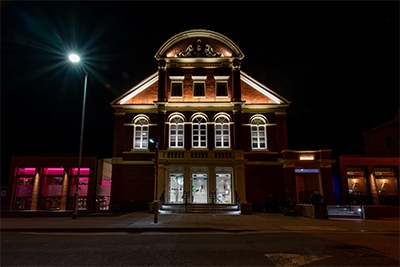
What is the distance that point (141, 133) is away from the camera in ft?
81.3

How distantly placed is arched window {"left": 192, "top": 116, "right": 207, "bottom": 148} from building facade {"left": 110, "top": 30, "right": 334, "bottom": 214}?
0.09 m

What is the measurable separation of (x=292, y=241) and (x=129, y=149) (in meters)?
17.9

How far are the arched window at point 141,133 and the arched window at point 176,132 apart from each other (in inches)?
85.4

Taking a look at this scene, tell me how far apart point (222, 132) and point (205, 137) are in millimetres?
A: 1533

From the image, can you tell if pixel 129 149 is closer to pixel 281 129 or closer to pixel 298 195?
pixel 281 129

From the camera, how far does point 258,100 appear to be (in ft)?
83.6

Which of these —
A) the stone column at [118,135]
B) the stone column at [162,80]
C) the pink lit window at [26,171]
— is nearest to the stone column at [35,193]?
the pink lit window at [26,171]

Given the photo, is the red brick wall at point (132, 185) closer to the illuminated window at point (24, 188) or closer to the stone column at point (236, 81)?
the illuminated window at point (24, 188)

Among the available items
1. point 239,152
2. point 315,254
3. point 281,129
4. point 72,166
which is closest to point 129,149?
point 72,166

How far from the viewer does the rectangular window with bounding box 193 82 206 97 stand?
25.4 m

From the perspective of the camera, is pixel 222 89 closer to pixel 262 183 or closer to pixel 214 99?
pixel 214 99

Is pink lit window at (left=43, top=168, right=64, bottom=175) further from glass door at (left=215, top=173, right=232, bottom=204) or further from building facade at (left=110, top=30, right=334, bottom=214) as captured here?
glass door at (left=215, top=173, right=232, bottom=204)

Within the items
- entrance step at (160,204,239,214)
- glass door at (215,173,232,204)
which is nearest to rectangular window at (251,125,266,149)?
glass door at (215,173,232,204)

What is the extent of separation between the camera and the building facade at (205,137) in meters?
23.0
